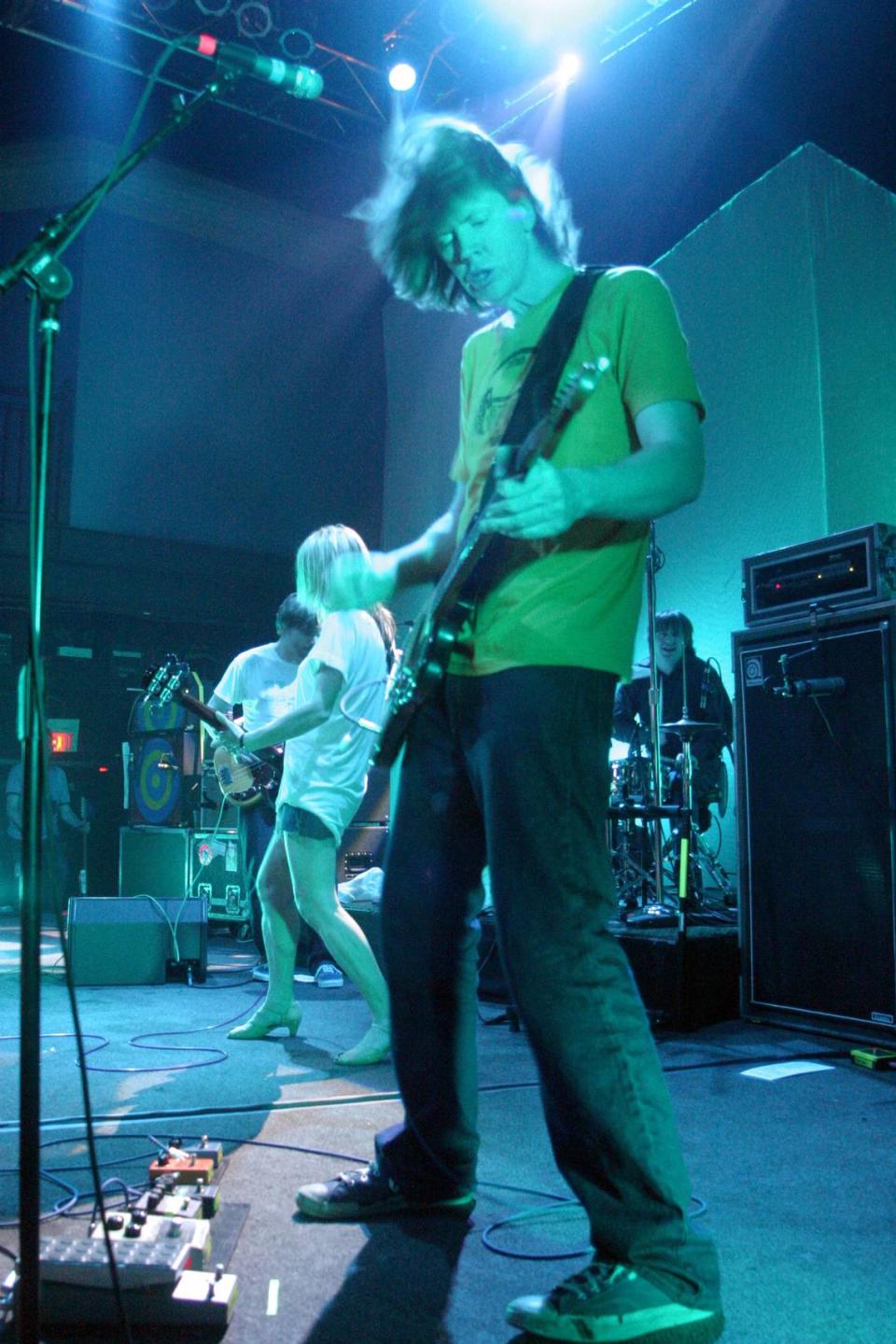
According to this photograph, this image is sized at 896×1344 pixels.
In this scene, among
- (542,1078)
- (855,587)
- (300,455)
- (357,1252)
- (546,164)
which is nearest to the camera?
(542,1078)

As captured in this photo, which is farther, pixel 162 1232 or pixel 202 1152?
pixel 202 1152

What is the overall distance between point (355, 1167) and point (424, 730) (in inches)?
43.5

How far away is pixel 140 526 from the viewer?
10.2 meters

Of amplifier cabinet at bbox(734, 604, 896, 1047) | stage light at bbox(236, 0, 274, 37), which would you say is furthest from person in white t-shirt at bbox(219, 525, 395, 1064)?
stage light at bbox(236, 0, 274, 37)

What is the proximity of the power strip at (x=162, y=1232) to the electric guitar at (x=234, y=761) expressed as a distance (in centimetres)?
292

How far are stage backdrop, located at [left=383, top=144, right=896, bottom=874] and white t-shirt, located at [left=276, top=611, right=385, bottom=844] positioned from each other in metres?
3.65

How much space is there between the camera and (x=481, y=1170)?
2203mm

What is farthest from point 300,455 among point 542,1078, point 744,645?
point 542,1078

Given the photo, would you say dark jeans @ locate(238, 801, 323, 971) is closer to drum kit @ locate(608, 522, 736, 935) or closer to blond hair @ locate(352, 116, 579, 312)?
drum kit @ locate(608, 522, 736, 935)

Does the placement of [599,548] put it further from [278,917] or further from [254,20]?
[254,20]

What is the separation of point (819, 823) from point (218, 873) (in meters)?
5.10

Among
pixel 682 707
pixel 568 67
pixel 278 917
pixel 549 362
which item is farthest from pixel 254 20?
pixel 549 362

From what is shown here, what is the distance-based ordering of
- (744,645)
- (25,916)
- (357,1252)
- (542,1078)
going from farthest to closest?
(744,645), (357,1252), (542,1078), (25,916)

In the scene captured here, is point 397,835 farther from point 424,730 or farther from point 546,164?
point 546,164
